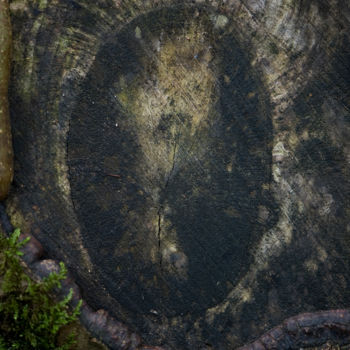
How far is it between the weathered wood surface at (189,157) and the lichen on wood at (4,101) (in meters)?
0.06

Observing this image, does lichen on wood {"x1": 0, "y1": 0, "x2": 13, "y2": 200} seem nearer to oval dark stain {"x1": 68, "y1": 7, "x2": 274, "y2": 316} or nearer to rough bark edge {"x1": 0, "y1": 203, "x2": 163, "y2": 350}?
rough bark edge {"x1": 0, "y1": 203, "x2": 163, "y2": 350}

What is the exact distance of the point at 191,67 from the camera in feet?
8.04

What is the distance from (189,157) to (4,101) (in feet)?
3.85

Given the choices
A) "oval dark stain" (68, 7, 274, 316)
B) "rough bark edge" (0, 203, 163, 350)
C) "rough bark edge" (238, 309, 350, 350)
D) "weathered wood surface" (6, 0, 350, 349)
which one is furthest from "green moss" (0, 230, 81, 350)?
"rough bark edge" (238, 309, 350, 350)

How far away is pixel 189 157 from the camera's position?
8.19 ft

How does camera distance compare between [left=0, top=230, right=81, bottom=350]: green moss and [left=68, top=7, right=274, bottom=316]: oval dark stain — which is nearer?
[left=0, top=230, right=81, bottom=350]: green moss

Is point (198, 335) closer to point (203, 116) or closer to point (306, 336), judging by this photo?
point (306, 336)

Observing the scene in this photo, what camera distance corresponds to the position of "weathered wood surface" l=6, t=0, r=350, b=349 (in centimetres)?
237

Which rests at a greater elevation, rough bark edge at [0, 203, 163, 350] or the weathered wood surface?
the weathered wood surface

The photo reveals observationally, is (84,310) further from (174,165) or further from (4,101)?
(4,101)

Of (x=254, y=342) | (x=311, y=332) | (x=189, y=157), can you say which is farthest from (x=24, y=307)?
(x=311, y=332)

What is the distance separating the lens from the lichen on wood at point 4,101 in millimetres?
2307

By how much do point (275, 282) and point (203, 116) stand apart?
1.16m

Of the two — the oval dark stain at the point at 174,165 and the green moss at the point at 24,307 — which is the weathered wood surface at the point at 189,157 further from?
the green moss at the point at 24,307
